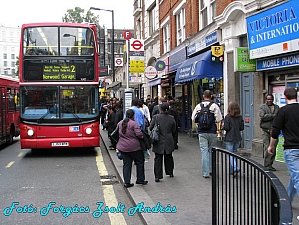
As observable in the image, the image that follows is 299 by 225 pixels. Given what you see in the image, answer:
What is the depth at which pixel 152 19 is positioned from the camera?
1077 inches

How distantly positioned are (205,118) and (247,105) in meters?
3.95

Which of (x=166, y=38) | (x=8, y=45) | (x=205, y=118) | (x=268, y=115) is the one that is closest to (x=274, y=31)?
(x=268, y=115)

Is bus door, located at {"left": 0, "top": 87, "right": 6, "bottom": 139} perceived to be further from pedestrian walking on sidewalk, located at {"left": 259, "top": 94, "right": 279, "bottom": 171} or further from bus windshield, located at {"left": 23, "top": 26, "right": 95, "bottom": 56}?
pedestrian walking on sidewalk, located at {"left": 259, "top": 94, "right": 279, "bottom": 171}

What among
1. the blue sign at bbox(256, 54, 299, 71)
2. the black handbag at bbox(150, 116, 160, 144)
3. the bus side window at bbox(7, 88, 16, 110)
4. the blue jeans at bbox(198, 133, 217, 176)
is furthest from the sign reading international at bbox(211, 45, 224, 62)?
the bus side window at bbox(7, 88, 16, 110)

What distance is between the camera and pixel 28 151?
45.0 feet

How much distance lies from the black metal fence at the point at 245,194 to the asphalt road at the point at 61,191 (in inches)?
72.9

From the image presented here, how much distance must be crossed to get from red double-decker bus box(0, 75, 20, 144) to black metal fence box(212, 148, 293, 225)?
11.7 m

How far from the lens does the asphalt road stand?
19.3 feet

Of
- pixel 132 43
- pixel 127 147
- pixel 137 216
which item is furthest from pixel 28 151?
pixel 137 216

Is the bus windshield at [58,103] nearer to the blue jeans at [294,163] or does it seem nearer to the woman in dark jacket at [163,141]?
the woman in dark jacket at [163,141]

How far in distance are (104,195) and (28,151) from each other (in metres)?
7.38

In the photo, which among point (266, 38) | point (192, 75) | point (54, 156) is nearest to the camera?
point (266, 38)

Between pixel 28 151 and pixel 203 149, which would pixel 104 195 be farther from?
pixel 28 151

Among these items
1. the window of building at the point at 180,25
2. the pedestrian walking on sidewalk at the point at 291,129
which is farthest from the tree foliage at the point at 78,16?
the pedestrian walking on sidewalk at the point at 291,129
